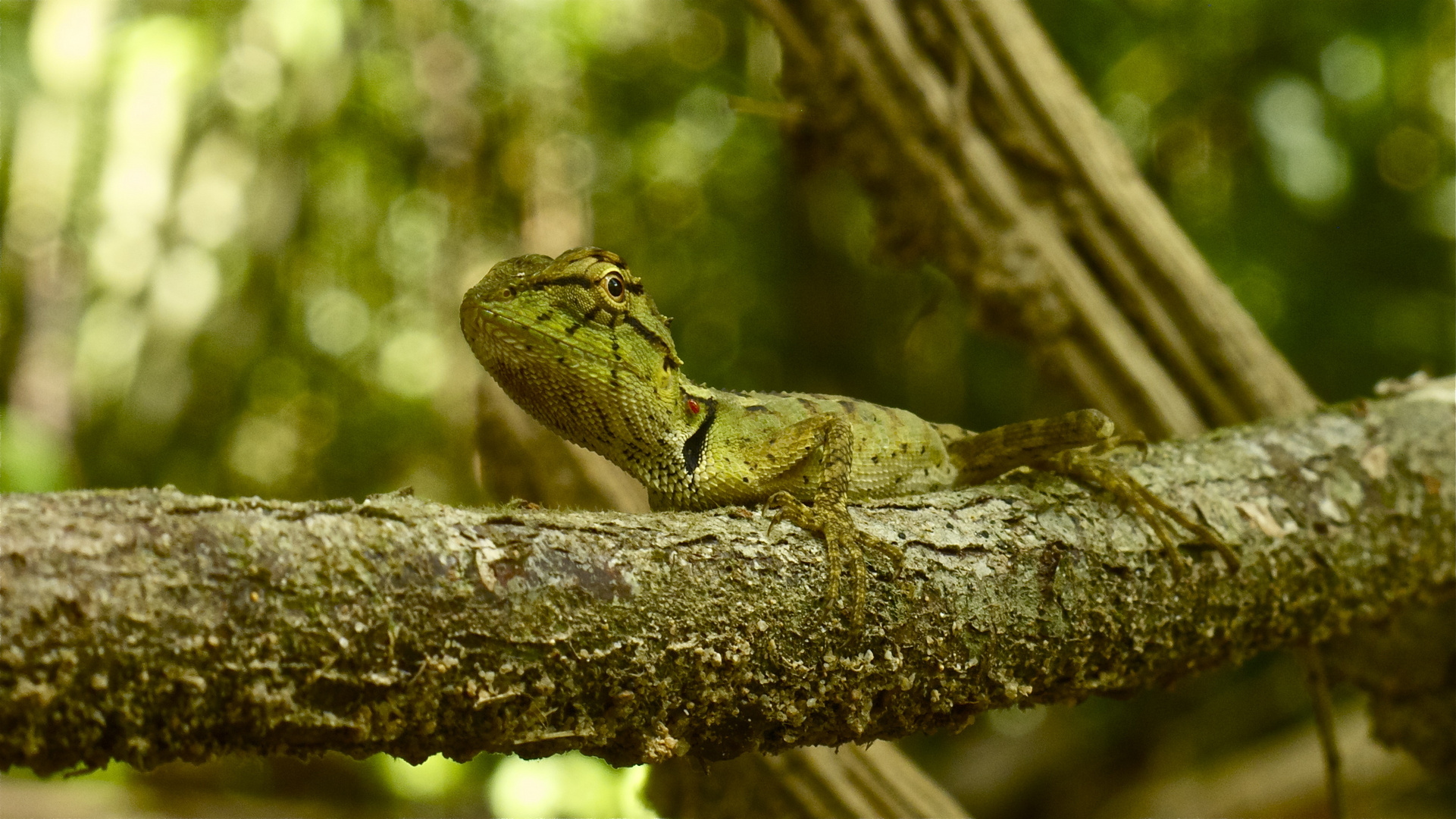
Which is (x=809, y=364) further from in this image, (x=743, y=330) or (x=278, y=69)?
(x=278, y=69)

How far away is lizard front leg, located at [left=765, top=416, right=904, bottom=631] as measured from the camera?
218 cm

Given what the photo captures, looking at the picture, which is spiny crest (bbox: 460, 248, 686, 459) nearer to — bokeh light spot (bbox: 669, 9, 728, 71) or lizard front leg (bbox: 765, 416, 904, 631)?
lizard front leg (bbox: 765, 416, 904, 631)

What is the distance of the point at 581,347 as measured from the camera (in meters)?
2.79

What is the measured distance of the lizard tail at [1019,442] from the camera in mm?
2924

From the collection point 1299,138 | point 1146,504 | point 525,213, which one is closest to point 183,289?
point 525,213

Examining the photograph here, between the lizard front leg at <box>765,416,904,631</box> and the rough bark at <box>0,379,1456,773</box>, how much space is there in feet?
0.14

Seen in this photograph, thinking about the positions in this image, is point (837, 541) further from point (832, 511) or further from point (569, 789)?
point (569, 789)

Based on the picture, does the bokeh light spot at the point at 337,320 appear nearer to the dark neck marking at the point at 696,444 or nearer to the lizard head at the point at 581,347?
the lizard head at the point at 581,347

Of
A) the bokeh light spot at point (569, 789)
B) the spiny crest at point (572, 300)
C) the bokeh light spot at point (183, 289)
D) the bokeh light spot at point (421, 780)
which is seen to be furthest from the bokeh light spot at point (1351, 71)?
the bokeh light spot at point (183, 289)

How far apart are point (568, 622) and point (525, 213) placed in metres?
3.68

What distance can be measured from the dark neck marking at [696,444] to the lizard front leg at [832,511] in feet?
0.70

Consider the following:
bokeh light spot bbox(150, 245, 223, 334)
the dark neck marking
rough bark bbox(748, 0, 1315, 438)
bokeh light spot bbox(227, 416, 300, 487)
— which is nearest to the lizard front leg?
the dark neck marking

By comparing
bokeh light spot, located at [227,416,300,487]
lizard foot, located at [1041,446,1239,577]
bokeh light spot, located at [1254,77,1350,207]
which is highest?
bokeh light spot, located at [1254,77,1350,207]

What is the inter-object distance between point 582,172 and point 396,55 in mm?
1830
